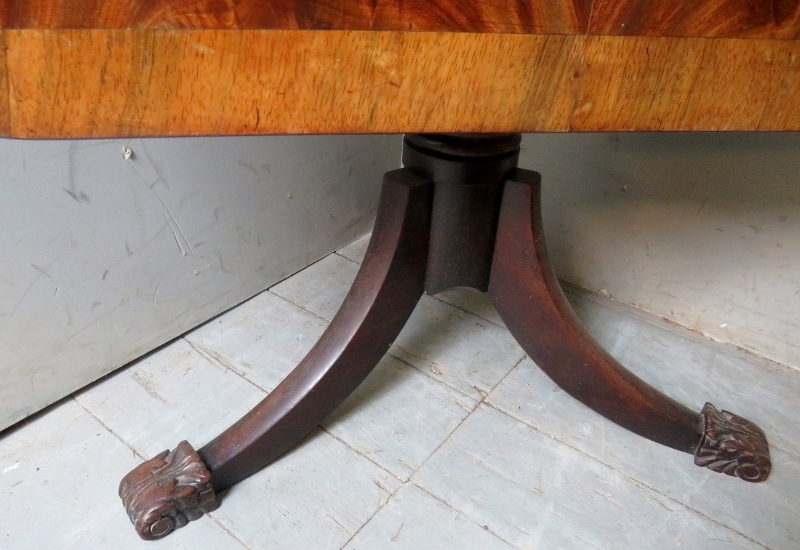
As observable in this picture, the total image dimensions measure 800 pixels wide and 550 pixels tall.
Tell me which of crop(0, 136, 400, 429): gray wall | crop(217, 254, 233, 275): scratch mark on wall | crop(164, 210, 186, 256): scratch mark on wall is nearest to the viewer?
crop(0, 136, 400, 429): gray wall

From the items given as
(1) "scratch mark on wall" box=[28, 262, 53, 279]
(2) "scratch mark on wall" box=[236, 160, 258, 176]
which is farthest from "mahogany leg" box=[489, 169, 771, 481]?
(1) "scratch mark on wall" box=[28, 262, 53, 279]

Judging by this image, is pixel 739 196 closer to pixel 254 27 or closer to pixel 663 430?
pixel 663 430

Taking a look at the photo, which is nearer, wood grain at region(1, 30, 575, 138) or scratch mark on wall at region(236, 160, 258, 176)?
wood grain at region(1, 30, 575, 138)

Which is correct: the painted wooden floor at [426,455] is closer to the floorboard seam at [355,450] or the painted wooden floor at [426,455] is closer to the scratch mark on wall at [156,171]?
the floorboard seam at [355,450]

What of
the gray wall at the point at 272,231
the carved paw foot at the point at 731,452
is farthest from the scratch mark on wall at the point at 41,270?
the carved paw foot at the point at 731,452

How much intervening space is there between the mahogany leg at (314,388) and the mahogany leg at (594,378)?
122 millimetres

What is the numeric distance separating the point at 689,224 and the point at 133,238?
3.02ft

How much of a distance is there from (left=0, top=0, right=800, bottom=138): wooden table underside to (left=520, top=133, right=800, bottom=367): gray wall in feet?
2.01

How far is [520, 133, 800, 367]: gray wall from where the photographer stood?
0.98 m

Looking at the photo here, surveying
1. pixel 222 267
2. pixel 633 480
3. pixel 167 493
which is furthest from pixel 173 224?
pixel 633 480

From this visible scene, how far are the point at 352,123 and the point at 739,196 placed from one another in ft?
2.76

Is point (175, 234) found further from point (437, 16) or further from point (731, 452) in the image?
point (731, 452)

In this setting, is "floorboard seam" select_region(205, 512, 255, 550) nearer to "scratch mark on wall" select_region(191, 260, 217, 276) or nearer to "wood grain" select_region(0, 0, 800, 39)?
"scratch mark on wall" select_region(191, 260, 217, 276)

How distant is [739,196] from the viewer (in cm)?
101
